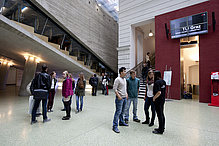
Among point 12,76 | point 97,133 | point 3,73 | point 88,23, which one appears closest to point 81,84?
point 97,133

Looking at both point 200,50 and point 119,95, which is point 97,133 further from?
point 200,50

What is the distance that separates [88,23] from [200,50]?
966cm

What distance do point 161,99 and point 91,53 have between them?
34.4 ft

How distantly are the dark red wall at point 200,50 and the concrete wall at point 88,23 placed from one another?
6353 mm

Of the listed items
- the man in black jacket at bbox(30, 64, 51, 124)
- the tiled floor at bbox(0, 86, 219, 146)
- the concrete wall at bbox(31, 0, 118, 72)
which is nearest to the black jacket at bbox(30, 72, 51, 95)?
the man in black jacket at bbox(30, 64, 51, 124)

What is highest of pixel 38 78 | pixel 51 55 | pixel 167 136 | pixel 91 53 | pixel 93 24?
pixel 93 24

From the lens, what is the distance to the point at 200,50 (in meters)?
7.02

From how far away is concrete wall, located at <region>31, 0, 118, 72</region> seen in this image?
899cm

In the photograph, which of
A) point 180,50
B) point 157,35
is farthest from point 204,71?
point 157,35

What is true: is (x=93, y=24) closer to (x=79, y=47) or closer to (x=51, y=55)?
(x=79, y=47)

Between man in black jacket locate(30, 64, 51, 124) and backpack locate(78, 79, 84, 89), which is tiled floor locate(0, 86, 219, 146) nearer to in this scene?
man in black jacket locate(30, 64, 51, 124)

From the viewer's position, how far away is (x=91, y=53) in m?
12.5

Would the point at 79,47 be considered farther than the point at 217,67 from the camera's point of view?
Yes

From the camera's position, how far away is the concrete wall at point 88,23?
8.99 m
